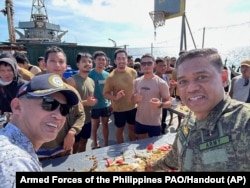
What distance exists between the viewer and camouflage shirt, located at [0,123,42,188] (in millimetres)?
854

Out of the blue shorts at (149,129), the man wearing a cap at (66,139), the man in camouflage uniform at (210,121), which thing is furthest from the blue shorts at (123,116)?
the man in camouflage uniform at (210,121)

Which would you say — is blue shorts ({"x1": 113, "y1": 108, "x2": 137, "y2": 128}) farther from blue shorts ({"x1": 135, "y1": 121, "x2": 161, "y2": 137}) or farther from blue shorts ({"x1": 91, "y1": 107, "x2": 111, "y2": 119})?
blue shorts ({"x1": 135, "y1": 121, "x2": 161, "y2": 137})

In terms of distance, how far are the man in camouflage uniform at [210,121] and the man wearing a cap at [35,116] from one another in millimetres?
803

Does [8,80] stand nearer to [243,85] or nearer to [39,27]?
[243,85]

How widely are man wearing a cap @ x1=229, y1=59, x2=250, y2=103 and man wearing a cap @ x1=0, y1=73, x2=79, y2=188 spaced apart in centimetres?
422

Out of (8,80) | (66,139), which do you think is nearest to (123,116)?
(66,139)

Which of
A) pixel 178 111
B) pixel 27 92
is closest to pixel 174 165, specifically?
pixel 27 92

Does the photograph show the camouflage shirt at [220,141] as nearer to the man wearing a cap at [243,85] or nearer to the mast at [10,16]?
the man wearing a cap at [243,85]

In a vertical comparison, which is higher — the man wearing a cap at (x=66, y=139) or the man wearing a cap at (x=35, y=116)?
the man wearing a cap at (x=35, y=116)

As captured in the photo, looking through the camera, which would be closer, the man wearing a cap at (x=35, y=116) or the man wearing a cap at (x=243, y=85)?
the man wearing a cap at (x=35, y=116)

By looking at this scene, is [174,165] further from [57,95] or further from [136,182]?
[57,95]

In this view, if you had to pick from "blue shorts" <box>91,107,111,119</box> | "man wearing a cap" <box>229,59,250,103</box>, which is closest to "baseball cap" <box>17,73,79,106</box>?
"blue shorts" <box>91,107,111,119</box>

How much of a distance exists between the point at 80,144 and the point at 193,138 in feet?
9.11

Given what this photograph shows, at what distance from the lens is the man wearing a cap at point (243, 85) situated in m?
4.48
